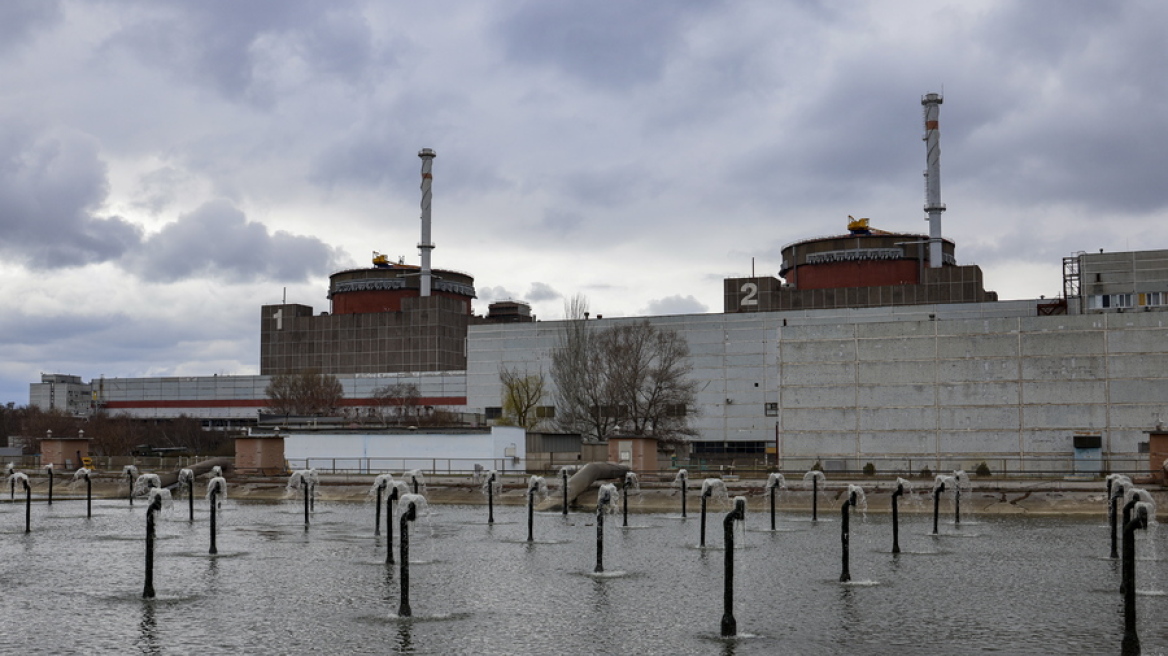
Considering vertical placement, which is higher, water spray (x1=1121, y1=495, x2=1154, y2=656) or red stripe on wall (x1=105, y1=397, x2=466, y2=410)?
red stripe on wall (x1=105, y1=397, x2=466, y2=410)

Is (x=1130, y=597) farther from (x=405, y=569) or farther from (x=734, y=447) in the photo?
(x=734, y=447)

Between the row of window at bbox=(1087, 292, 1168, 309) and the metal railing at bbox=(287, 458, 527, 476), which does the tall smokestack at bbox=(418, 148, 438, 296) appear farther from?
the row of window at bbox=(1087, 292, 1168, 309)

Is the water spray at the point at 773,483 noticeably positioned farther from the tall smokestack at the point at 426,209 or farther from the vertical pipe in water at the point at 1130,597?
the tall smokestack at the point at 426,209

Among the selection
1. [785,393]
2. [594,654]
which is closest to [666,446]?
[785,393]

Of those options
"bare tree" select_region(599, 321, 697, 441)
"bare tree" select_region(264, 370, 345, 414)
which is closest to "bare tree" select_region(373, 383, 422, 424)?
"bare tree" select_region(264, 370, 345, 414)

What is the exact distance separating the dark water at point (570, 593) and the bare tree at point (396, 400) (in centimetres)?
9777

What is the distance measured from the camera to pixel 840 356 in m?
80.4

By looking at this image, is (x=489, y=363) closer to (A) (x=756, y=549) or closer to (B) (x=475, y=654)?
(A) (x=756, y=549)

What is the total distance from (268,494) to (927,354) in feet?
138

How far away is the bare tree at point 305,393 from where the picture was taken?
142000 millimetres

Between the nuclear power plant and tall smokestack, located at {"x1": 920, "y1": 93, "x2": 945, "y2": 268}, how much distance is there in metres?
0.23

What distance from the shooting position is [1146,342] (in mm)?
73062

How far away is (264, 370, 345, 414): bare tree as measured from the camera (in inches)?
5591

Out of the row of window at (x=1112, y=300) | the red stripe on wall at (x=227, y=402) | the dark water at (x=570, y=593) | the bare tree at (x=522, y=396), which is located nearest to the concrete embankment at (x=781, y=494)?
the dark water at (x=570, y=593)
